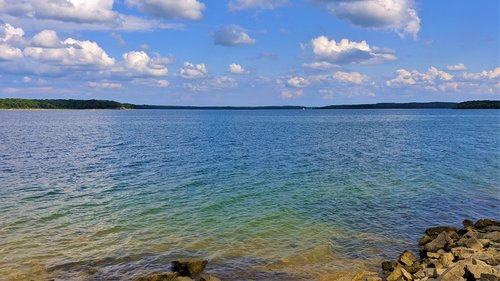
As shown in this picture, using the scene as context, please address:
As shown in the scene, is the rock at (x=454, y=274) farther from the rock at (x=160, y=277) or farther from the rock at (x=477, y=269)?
the rock at (x=160, y=277)

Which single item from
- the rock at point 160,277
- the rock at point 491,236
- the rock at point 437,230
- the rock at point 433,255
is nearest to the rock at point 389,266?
the rock at point 433,255

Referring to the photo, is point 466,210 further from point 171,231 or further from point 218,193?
point 171,231

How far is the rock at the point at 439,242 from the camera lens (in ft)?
64.0

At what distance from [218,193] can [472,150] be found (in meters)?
48.0

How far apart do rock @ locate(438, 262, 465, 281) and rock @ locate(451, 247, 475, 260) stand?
297 centimetres

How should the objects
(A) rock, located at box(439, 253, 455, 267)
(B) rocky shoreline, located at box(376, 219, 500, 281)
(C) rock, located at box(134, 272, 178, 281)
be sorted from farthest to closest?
(A) rock, located at box(439, 253, 455, 267) → (C) rock, located at box(134, 272, 178, 281) → (B) rocky shoreline, located at box(376, 219, 500, 281)

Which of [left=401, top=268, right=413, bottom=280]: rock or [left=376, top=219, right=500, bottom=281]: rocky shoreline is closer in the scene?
[left=376, top=219, right=500, bottom=281]: rocky shoreline

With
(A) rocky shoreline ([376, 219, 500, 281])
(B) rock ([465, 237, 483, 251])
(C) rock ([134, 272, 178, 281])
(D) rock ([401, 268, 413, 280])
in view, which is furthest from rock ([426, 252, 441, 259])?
(C) rock ([134, 272, 178, 281])

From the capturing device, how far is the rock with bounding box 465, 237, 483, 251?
60.7 ft

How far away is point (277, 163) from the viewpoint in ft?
164

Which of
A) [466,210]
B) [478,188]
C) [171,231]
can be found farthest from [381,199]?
[171,231]

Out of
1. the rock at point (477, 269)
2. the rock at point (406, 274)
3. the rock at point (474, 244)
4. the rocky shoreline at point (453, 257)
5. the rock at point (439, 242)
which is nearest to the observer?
the rock at point (477, 269)

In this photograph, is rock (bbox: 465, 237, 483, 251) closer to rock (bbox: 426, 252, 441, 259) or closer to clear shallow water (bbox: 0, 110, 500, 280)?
rock (bbox: 426, 252, 441, 259)

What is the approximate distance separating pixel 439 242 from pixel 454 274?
6.03 meters
